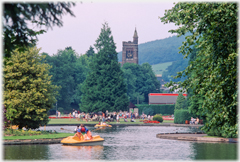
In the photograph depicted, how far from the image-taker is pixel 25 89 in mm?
33344

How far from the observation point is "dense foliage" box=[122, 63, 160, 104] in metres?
117

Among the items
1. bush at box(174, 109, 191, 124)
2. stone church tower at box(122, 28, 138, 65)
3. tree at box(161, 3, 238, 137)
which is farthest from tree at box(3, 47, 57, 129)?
stone church tower at box(122, 28, 138, 65)

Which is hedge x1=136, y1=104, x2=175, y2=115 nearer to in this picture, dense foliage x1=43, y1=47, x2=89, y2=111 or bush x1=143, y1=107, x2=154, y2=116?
bush x1=143, y1=107, x2=154, y2=116

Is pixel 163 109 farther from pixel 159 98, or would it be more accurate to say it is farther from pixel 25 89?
pixel 25 89

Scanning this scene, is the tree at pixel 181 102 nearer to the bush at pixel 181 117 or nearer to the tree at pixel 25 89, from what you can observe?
the bush at pixel 181 117

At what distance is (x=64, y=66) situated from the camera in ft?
327

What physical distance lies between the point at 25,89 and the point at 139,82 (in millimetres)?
91451

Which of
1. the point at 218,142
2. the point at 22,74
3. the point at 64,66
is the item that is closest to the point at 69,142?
the point at 22,74

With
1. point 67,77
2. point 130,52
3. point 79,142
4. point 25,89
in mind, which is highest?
point 130,52

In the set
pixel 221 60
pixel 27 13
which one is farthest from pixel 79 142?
pixel 27 13

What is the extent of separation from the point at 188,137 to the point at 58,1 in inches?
929

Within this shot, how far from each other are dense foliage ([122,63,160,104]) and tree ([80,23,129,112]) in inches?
1719

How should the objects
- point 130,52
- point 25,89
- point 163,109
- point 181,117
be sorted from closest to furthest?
point 25,89
point 181,117
point 163,109
point 130,52

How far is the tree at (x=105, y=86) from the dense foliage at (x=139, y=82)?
143 feet
